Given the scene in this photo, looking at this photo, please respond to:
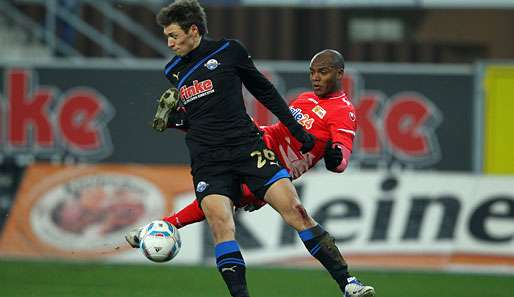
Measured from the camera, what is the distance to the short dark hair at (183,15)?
788 cm

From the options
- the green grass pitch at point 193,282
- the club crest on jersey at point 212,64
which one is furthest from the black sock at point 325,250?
the green grass pitch at point 193,282

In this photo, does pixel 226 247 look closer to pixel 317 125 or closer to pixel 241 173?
pixel 241 173

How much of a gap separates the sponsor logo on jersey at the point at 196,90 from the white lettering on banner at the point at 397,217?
5.90m

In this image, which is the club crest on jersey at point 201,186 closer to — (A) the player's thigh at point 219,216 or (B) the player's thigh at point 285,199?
(A) the player's thigh at point 219,216

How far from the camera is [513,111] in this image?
15227 millimetres

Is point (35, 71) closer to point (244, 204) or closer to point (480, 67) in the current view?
point (480, 67)

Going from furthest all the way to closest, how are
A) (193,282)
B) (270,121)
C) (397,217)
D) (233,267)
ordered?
1. (270,121)
2. (397,217)
3. (193,282)
4. (233,267)

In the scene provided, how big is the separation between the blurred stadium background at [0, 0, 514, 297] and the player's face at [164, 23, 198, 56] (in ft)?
9.50

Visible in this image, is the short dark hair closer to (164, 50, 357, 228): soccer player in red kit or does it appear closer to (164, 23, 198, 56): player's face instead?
(164, 23, 198, 56): player's face

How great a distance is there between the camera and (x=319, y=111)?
888 centimetres

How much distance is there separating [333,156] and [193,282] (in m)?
3.45

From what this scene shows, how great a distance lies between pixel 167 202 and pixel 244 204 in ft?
18.3

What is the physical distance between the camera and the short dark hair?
7879 mm

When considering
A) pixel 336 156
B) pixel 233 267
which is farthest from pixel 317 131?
pixel 233 267
